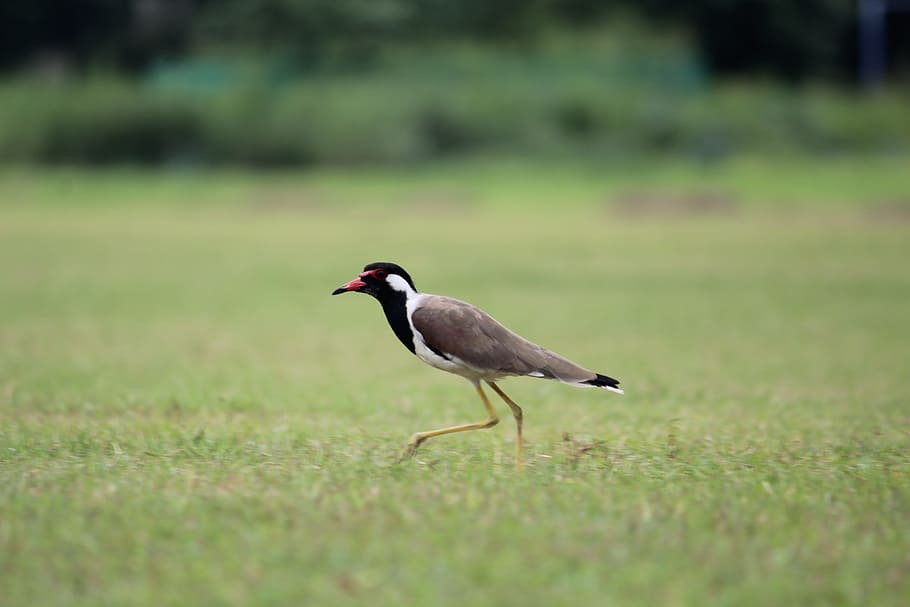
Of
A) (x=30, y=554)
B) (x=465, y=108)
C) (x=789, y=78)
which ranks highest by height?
(x=789, y=78)

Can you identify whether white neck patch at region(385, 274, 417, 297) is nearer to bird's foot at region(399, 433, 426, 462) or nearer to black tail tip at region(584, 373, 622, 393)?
bird's foot at region(399, 433, 426, 462)

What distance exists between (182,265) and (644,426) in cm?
1550

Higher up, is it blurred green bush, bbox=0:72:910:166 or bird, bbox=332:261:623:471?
blurred green bush, bbox=0:72:910:166

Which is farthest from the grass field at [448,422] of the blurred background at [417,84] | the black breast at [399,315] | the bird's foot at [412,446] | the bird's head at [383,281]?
the blurred background at [417,84]

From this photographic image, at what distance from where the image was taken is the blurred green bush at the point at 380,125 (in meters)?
40.6

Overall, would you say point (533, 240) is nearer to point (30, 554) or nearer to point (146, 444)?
point (146, 444)

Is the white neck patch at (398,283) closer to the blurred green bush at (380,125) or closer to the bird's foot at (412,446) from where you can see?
the bird's foot at (412,446)

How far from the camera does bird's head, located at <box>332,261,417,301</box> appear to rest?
716 cm

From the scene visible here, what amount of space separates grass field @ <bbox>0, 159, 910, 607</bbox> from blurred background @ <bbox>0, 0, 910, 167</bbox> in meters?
12.6

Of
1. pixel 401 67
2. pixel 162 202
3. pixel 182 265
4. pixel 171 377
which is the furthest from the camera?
pixel 401 67

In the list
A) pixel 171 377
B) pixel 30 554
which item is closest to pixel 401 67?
pixel 171 377

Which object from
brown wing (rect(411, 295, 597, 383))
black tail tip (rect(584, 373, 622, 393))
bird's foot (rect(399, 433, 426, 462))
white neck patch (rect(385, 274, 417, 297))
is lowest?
bird's foot (rect(399, 433, 426, 462))

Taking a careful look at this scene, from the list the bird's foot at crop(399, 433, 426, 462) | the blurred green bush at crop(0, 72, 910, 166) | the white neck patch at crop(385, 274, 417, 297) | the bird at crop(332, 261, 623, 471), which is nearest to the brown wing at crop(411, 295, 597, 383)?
the bird at crop(332, 261, 623, 471)

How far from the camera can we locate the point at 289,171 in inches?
1586
